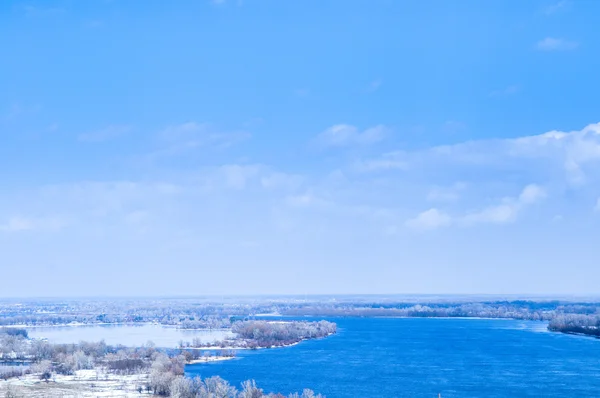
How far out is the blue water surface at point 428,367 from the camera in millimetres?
21969

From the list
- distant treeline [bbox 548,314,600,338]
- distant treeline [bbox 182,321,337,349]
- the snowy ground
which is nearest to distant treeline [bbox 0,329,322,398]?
→ the snowy ground

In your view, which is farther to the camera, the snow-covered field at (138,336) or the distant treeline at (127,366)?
the snow-covered field at (138,336)

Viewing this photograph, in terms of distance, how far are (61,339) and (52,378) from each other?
610 inches

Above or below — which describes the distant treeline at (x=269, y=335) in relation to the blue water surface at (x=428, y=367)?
above

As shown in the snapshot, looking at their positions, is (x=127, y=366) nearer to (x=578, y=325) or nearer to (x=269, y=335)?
(x=269, y=335)

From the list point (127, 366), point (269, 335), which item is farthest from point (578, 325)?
point (127, 366)

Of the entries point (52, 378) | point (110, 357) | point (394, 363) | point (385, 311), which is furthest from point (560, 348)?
point (385, 311)

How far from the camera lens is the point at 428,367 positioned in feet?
89.0

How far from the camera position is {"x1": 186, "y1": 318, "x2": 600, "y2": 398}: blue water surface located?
21969 millimetres

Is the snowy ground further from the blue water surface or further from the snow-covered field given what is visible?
the snow-covered field

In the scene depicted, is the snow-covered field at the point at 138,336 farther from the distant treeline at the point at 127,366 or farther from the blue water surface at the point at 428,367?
the blue water surface at the point at 428,367

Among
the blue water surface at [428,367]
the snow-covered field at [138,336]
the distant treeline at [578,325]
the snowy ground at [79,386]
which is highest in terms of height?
the distant treeline at [578,325]

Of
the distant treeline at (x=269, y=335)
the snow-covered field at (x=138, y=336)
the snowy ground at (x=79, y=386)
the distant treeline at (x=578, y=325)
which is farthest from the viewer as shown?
the distant treeline at (x=578, y=325)

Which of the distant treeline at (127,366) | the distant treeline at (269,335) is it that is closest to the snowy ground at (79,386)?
the distant treeline at (127,366)
